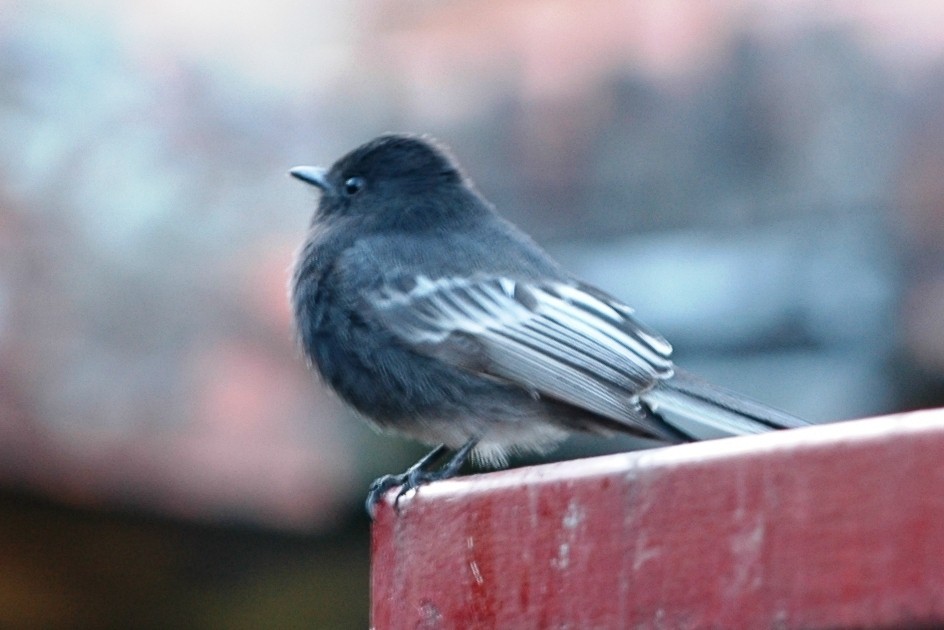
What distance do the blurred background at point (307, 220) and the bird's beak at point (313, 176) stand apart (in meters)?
0.25

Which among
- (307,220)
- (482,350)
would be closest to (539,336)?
(482,350)

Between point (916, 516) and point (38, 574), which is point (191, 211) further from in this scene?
point (916, 516)

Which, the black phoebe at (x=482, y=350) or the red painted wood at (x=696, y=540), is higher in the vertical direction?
the black phoebe at (x=482, y=350)

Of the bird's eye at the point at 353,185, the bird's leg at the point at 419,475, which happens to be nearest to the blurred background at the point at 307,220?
the bird's eye at the point at 353,185

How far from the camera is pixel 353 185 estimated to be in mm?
4957

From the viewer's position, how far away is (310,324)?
4.32m

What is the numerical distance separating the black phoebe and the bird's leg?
0.05ft

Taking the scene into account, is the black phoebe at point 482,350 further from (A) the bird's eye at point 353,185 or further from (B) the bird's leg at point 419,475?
(A) the bird's eye at point 353,185

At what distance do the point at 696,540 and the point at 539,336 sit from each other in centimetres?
235

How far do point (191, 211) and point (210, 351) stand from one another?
56cm

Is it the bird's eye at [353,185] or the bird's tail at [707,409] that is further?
the bird's eye at [353,185]

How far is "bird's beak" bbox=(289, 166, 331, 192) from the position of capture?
4902 millimetres

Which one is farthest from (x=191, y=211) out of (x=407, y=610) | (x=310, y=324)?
(x=407, y=610)

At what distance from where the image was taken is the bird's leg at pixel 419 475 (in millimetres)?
2992
